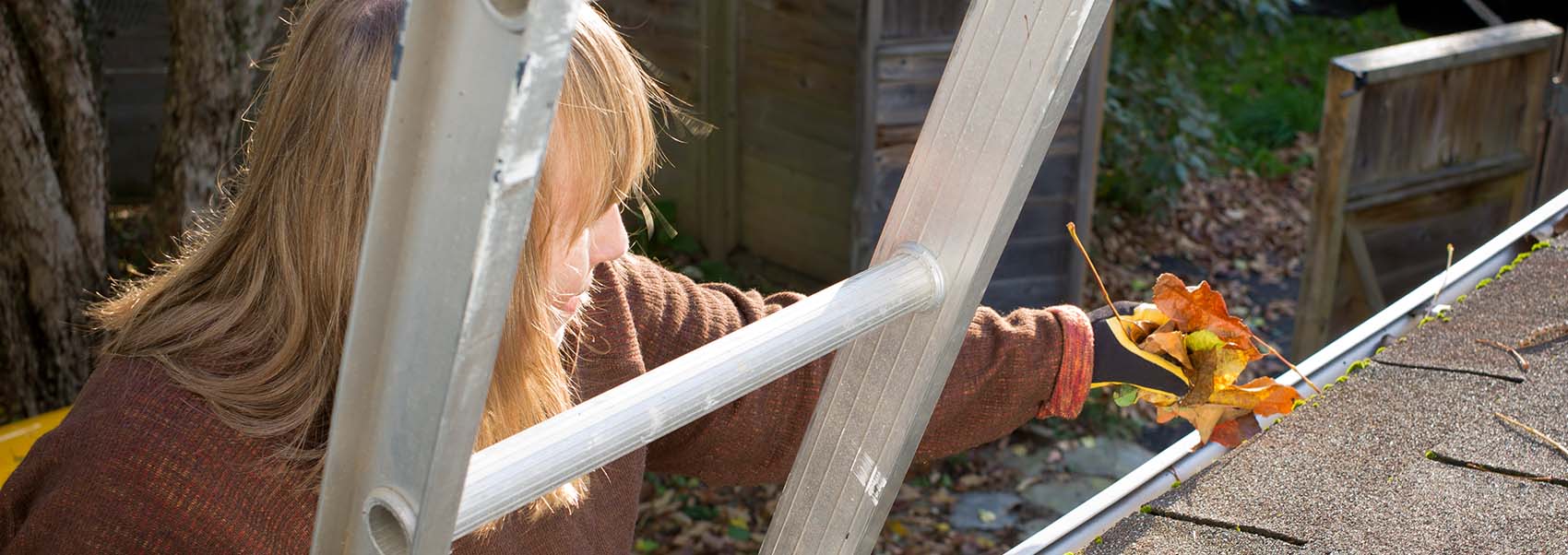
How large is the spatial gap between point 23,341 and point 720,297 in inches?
97.0

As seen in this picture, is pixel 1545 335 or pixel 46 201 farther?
pixel 46 201

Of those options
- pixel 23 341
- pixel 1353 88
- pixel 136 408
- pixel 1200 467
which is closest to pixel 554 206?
pixel 136 408

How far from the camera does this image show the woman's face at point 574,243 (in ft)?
3.50

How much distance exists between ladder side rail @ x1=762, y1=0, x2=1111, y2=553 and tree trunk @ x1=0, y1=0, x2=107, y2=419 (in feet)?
9.06

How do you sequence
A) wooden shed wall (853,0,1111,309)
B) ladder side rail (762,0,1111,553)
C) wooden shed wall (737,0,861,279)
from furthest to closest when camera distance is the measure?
wooden shed wall (737,0,861,279)
wooden shed wall (853,0,1111,309)
ladder side rail (762,0,1111,553)

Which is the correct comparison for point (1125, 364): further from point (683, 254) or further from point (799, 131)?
point (683, 254)

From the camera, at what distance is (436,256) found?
0.55m

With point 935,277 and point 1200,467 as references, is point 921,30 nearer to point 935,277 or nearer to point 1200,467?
point 1200,467

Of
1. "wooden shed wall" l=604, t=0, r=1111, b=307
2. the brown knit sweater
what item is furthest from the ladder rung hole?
"wooden shed wall" l=604, t=0, r=1111, b=307

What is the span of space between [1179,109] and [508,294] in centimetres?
684

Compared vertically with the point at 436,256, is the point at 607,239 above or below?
below

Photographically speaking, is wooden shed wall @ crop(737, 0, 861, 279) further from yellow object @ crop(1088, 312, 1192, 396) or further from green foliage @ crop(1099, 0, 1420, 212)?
yellow object @ crop(1088, 312, 1192, 396)

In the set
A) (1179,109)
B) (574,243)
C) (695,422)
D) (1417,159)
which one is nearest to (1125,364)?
(695,422)

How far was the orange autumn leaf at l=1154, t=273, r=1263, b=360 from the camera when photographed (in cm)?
156
